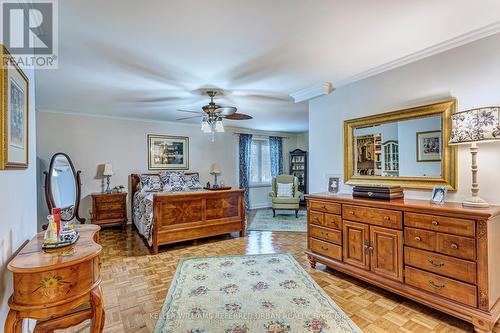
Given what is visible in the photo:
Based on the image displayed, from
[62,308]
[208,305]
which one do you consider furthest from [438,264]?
[62,308]

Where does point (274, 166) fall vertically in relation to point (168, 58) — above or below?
below

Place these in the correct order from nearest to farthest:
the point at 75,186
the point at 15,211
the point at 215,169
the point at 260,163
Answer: the point at 15,211 → the point at 75,186 → the point at 215,169 → the point at 260,163

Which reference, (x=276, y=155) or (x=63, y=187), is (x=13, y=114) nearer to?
(x=63, y=187)

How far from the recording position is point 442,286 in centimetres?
191

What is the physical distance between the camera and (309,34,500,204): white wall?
202 cm

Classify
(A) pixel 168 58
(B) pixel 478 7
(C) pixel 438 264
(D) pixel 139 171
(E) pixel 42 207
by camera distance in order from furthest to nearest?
(D) pixel 139 171, (E) pixel 42 207, (A) pixel 168 58, (C) pixel 438 264, (B) pixel 478 7

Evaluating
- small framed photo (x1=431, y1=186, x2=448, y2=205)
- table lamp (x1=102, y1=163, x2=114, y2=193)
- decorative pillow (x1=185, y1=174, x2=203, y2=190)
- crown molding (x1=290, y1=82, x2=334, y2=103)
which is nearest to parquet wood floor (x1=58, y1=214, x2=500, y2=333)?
small framed photo (x1=431, y1=186, x2=448, y2=205)

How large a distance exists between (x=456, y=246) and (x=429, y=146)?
99cm

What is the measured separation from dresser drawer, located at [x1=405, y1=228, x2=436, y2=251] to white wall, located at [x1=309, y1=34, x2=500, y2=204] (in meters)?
0.52

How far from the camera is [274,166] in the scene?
7.48 m

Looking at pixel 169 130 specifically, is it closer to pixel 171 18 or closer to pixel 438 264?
pixel 171 18

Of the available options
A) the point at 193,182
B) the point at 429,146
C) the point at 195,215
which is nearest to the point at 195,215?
the point at 195,215

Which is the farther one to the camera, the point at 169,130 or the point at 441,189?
the point at 169,130

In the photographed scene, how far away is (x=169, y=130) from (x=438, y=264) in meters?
5.47
